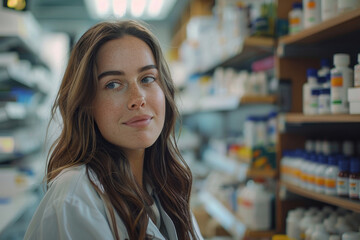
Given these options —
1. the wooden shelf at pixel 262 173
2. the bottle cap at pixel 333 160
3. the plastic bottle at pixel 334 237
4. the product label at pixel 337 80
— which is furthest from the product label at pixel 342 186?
the wooden shelf at pixel 262 173

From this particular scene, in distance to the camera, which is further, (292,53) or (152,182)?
(292,53)

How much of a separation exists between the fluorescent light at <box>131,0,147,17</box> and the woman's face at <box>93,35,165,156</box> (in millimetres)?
4148

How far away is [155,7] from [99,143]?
4.63m

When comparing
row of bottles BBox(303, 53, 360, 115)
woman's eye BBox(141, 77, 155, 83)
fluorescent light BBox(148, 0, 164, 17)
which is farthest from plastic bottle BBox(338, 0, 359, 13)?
fluorescent light BBox(148, 0, 164, 17)

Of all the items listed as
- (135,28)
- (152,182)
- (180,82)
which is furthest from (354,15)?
(180,82)

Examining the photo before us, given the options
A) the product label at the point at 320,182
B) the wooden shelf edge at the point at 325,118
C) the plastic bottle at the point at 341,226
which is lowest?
the plastic bottle at the point at 341,226

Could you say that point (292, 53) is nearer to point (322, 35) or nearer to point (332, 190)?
point (322, 35)

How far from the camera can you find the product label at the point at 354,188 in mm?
1641

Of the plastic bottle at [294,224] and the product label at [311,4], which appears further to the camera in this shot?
the plastic bottle at [294,224]

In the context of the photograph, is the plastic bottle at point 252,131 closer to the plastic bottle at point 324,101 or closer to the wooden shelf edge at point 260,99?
the wooden shelf edge at point 260,99

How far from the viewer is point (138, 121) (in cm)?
137

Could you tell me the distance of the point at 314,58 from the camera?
2.34 metres

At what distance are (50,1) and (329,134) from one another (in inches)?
247

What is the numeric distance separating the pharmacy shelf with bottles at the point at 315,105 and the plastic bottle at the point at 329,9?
0.07 feet
